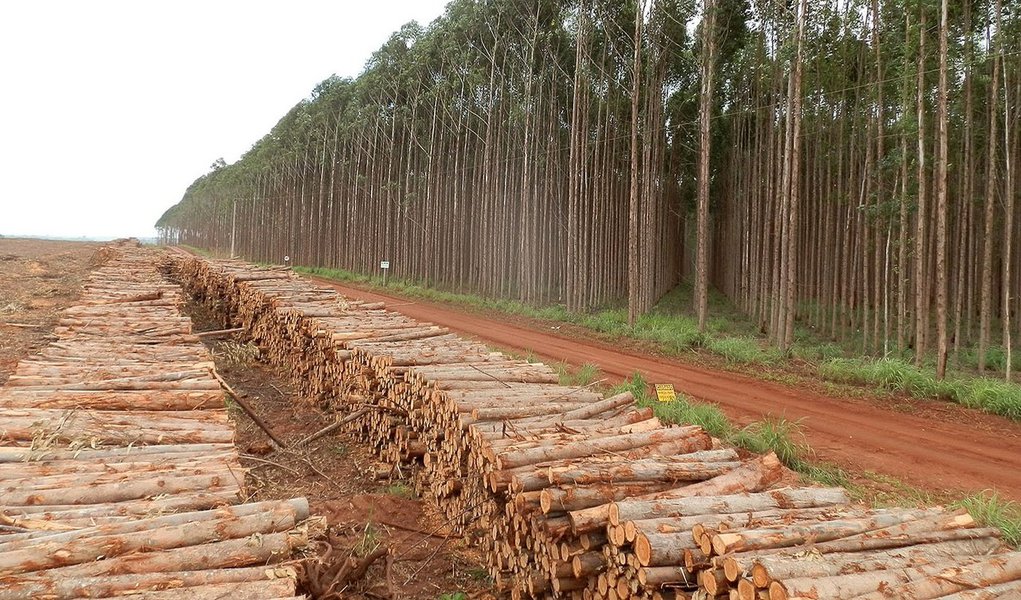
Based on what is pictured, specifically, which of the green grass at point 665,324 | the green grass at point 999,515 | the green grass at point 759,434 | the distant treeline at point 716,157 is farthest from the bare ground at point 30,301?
the distant treeline at point 716,157

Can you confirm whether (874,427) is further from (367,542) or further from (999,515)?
(367,542)

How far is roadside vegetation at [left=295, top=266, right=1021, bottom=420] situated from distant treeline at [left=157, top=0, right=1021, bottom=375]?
729mm

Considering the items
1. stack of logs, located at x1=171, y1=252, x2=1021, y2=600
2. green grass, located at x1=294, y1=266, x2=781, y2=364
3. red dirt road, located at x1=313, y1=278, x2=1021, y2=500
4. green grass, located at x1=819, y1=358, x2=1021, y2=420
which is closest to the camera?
stack of logs, located at x1=171, y1=252, x2=1021, y2=600

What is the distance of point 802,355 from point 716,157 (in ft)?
63.7

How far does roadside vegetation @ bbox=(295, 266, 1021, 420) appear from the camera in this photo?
1016 cm

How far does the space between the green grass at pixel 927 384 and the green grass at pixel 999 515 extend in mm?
4790

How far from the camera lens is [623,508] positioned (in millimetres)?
3461

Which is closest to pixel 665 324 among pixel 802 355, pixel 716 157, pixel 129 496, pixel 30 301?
pixel 802 355

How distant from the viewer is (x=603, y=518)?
3535 mm

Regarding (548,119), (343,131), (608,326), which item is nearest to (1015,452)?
(608,326)

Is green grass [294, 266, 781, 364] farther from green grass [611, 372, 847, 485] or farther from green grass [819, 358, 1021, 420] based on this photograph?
green grass [611, 372, 847, 485]

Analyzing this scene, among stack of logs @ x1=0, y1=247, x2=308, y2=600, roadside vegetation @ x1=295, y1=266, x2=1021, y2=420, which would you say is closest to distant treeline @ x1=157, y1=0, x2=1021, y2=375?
roadside vegetation @ x1=295, y1=266, x2=1021, y2=420

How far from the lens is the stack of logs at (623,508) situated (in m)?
2.87

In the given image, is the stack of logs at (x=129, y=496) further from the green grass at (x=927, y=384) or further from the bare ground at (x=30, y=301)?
the green grass at (x=927, y=384)
